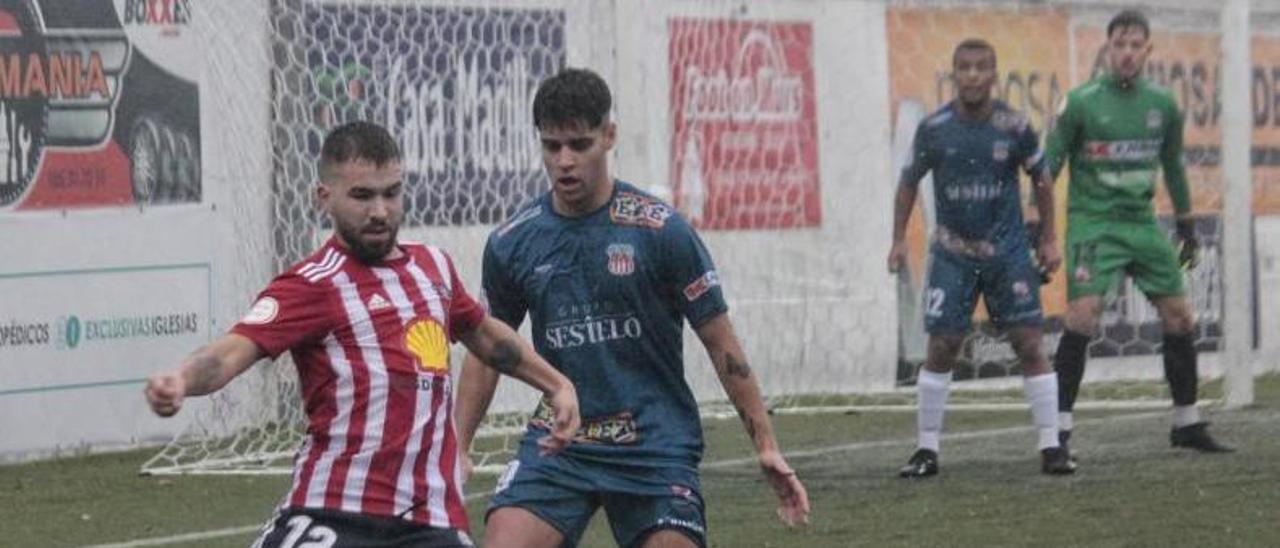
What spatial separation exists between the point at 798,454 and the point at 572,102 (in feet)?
23.4

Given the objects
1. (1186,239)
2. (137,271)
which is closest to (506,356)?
(1186,239)

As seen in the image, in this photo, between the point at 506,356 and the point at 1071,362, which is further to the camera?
the point at 1071,362

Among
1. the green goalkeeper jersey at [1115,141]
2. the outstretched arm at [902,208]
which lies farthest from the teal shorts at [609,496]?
the green goalkeeper jersey at [1115,141]

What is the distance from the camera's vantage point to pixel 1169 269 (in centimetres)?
1345

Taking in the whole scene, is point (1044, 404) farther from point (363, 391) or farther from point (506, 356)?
point (363, 391)

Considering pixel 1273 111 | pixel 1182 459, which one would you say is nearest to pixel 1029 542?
pixel 1182 459

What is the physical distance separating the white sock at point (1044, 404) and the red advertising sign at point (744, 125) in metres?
4.94

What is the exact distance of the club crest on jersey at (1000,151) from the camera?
42.3 feet

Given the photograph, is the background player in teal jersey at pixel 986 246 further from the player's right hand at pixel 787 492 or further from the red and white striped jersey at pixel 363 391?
the red and white striped jersey at pixel 363 391

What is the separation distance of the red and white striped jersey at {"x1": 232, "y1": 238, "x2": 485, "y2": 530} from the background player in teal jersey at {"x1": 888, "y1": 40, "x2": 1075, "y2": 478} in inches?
249

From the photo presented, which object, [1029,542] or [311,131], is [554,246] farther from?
[311,131]

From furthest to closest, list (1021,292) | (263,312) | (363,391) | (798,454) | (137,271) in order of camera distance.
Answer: (137,271) < (798,454) < (1021,292) < (363,391) < (263,312)

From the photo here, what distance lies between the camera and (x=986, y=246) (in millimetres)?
12906

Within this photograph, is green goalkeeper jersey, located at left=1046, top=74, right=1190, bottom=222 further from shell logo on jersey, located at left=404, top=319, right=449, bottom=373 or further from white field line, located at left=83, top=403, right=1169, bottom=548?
shell logo on jersey, located at left=404, top=319, right=449, bottom=373
